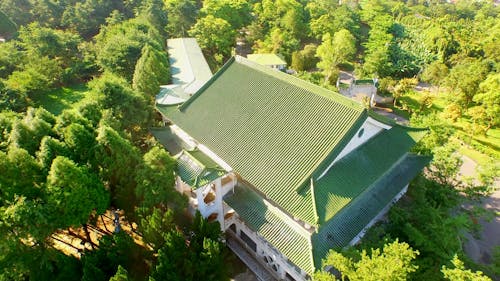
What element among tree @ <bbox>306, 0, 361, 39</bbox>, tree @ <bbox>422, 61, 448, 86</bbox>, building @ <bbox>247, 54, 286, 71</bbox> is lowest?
tree @ <bbox>422, 61, 448, 86</bbox>

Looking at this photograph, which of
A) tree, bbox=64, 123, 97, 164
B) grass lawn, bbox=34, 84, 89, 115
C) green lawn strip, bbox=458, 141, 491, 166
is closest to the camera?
tree, bbox=64, 123, 97, 164

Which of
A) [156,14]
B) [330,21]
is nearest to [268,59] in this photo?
[330,21]

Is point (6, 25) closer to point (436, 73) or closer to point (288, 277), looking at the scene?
point (288, 277)

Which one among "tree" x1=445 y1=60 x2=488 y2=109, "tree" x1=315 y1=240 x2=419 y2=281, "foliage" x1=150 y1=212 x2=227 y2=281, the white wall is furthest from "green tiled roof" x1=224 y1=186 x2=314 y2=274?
"tree" x1=445 y1=60 x2=488 y2=109

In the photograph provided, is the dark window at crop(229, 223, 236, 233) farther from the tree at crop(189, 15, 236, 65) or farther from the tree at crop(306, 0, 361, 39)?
the tree at crop(306, 0, 361, 39)

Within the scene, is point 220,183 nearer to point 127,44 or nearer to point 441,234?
point 441,234

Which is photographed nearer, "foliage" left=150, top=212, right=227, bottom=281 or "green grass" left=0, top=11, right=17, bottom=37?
"foliage" left=150, top=212, right=227, bottom=281

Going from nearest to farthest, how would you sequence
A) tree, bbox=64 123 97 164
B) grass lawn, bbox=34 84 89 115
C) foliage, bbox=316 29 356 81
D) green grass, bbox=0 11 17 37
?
1. tree, bbox=64 123 97 164
2. grass lawn, bbox=34 84 89 115
3. foliage, bbox=316 29 356 81
4. green grass, bbox=0 11 17 37

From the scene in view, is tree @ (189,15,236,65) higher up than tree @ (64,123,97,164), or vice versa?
tree @ (64,123,97,164)

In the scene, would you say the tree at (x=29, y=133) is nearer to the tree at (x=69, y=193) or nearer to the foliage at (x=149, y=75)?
the tree at (x=69, y=193)
